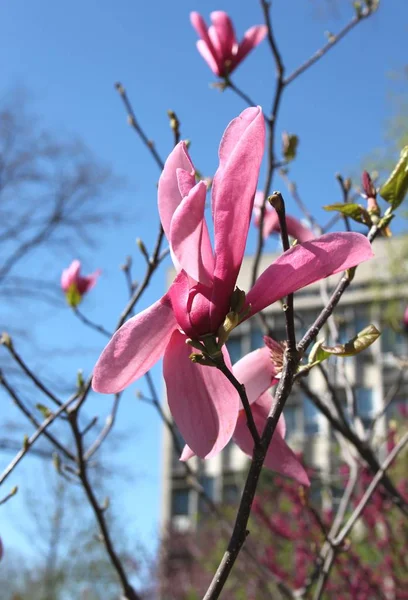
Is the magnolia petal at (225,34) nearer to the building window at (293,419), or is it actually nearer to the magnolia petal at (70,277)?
the magnolia petal at (70,277)

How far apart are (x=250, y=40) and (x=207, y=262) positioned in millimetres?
1226

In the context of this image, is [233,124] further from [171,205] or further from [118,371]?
[118,371]

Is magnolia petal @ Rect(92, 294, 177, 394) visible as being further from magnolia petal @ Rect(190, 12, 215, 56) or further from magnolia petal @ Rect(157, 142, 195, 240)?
magnolia petal @ Rect(190, 12, 215, 56)

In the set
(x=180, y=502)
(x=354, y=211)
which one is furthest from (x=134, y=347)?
(x=180, y=502)

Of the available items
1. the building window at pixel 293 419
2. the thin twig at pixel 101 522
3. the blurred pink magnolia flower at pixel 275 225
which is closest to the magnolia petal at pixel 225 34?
the blurred pink magnolia flower at pixel 275 225

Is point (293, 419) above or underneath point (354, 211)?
above

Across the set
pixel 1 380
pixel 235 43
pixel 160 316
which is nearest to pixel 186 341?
pixel 160 316

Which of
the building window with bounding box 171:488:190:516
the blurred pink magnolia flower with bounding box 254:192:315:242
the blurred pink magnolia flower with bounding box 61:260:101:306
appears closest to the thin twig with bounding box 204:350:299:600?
the blurred pink magnolia flower with bounding box 254:192:315:242

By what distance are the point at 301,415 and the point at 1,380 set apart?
15513mm

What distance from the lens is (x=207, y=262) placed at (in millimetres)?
513

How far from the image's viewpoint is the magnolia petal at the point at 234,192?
49 centimetres

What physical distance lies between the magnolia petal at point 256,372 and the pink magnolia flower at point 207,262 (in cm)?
9

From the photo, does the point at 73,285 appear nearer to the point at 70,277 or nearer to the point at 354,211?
the point at 70,277

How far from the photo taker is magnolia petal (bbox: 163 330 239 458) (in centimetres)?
55
